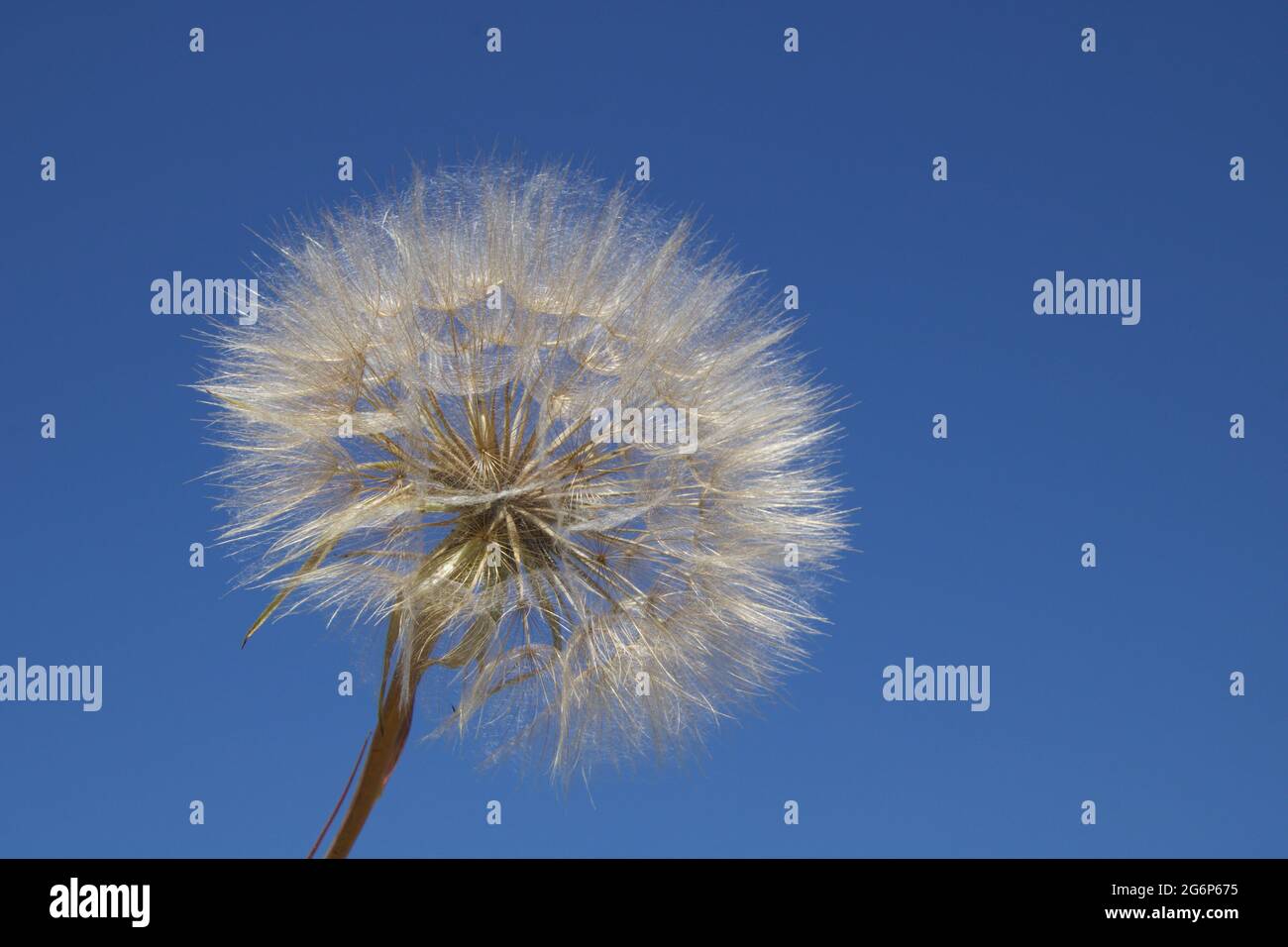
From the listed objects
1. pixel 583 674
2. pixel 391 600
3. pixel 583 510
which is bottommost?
pixel 583 674

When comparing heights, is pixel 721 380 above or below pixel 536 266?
below

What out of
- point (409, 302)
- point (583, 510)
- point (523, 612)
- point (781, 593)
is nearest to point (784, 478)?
point (781, 593)

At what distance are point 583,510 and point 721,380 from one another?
3.58ft

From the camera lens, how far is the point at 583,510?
622 centimetres

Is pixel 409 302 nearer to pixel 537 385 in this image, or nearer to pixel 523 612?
pixel 537 385

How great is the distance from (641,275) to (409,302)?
1233 millimetres

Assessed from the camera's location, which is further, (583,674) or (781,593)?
(781,593)

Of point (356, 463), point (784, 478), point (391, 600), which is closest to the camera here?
point (391, 600)

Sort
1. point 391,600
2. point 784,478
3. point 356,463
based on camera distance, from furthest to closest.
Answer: point 784,478, point 356,463, point 391,600

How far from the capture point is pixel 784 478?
676cm

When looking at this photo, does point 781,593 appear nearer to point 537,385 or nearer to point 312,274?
point 537,385

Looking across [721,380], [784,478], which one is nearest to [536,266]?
[721,380]

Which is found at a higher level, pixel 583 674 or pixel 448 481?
pixel 448 481

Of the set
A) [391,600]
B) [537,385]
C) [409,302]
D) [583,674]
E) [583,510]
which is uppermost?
[409,302]
